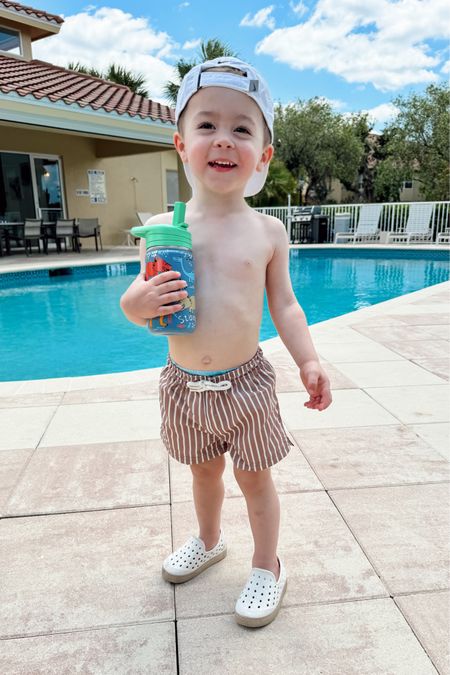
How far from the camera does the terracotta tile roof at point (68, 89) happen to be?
1067 centimetres

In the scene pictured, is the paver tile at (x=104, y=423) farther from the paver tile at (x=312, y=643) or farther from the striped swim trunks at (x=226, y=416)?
the paver tile at (x=312, y=643)

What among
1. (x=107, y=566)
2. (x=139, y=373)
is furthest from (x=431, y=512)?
(x=139, y=373)

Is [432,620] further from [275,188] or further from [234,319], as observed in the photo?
[275,188]

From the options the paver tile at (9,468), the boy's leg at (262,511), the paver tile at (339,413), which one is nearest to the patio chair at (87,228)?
the paver tile at (339,413)

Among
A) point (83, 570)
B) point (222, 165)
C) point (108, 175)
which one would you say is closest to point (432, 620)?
point (83, 570)

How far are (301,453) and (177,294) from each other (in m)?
1.48

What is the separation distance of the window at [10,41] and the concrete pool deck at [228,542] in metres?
14.7

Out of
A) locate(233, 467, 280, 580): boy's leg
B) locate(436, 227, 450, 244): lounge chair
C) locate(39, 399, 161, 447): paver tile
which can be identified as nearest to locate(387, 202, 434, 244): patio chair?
locate(436, 227, 450, 244): lounge chair

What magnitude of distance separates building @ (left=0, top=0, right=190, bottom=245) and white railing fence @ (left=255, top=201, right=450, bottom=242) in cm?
498

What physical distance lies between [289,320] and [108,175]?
15.4 meters

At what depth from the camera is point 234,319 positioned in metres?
1.42

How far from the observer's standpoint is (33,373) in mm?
5094

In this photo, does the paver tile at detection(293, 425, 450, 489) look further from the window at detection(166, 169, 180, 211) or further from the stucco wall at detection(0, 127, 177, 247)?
the window at detection(166, 169, 180, 211)

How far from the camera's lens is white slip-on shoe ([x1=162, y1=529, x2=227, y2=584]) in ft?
5.31
